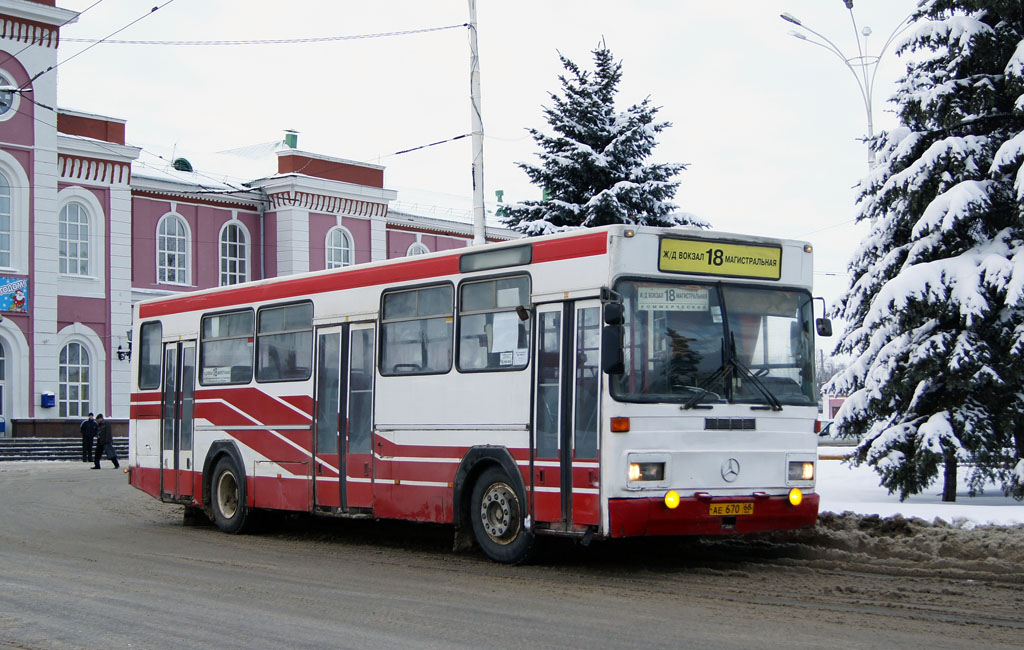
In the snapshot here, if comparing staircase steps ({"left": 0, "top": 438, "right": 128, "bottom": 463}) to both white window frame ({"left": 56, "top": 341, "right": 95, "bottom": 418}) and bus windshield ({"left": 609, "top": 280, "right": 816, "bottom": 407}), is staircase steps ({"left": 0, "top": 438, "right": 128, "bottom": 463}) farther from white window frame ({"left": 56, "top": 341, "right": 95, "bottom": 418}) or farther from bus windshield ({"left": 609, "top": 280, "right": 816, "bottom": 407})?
bus windshield ({"left": 609, "top": 280, "right": 816, "bottom": 407})

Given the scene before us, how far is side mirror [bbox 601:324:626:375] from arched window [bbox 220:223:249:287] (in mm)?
39891

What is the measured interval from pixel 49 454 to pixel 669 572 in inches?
1265

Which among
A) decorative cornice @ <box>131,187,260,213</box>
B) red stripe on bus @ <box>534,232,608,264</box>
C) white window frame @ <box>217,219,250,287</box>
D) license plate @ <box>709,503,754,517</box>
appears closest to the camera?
license plate @ <box>709,503,754,517</box>

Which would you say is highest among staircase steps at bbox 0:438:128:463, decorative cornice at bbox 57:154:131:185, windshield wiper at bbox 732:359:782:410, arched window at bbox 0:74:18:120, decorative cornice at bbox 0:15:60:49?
decorative cornice at bbox 0:15:60:49

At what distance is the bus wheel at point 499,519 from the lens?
11750 millimetres

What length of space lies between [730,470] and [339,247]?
41.9 metres

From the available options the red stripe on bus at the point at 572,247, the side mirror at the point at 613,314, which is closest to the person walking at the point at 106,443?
the red stripe on bus at the point at 572,247

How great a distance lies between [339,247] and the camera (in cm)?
5191

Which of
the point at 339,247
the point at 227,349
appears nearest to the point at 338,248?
the point at 339,247

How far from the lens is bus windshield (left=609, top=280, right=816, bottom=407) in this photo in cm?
1096

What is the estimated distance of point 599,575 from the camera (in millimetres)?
11258

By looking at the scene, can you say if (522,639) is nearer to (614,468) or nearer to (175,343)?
(614,468)

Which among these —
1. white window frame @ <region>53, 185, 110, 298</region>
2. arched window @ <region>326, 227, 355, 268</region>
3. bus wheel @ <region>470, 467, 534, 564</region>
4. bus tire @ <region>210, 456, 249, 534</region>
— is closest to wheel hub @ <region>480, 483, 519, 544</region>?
bus wheel @ <region>470, 467, 534, 564</region>

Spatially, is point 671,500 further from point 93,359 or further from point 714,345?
point 93,359
